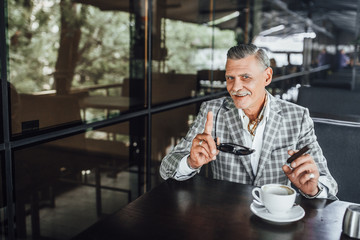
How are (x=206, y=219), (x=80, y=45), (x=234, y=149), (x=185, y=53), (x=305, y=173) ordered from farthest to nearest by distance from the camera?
(x=185, y=53) < (x=80, y=45) < (x=234, y=149) < (x=305, y=173) < (x=206, y=219)

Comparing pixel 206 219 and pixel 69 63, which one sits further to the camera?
pixel 69 63

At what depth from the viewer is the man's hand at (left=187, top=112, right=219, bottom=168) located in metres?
1.36

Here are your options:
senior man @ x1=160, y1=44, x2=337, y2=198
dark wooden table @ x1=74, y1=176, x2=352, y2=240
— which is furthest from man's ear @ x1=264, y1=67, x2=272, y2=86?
dark wooden table @ x1=74, y1=176, x2=352, y2=240

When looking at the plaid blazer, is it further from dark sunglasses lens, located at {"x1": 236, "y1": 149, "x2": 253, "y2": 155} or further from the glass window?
the glass window

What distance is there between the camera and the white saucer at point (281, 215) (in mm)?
1075

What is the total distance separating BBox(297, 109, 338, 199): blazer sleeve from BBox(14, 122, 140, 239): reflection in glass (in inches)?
49.2

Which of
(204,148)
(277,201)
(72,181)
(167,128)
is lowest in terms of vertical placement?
(72,181)

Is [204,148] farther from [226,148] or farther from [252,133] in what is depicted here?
[252,133]

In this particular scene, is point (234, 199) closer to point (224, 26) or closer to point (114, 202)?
point (114, 202)

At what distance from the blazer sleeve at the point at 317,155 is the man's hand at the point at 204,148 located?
0.45 m

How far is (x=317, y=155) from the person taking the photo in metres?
1.54

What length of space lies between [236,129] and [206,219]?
70 cm

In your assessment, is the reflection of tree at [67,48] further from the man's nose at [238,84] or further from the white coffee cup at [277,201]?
the white coffee cup at [277,201]

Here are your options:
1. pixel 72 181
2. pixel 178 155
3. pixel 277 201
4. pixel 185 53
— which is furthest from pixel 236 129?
pixel 185 53
